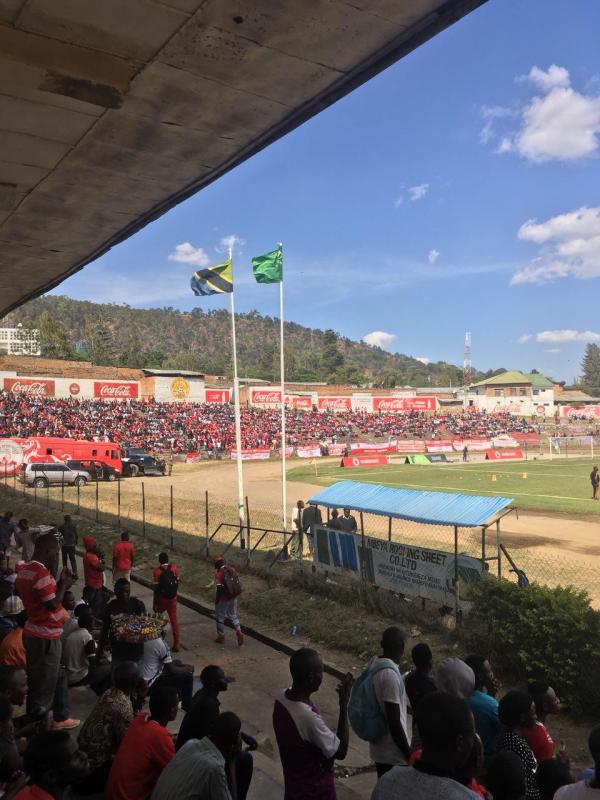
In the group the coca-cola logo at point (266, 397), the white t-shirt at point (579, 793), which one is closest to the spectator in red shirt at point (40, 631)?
the white t-shirt at point (579, 793)

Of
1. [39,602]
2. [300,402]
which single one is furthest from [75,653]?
[300,402]

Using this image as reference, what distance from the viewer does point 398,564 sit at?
11617mm

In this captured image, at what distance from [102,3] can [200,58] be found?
997 millimetres

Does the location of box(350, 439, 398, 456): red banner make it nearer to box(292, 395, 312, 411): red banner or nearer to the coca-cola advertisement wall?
box(292, 395, 312, 411): red banner

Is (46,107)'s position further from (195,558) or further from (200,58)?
(195,558)

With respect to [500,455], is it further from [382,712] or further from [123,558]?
[382,712]

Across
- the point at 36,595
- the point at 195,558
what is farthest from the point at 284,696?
the point at 195,558

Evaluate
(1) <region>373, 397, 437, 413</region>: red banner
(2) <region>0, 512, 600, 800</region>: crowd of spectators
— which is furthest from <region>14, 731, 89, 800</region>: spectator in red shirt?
(1) <region>373, 397, 437, 413</region>: red banner

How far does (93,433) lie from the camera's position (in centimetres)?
5462

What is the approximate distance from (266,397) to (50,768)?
250 ft

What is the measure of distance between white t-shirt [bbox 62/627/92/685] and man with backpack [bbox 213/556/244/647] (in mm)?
2846

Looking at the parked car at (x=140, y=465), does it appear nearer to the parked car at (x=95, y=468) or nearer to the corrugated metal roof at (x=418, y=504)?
the parked car at (x=95, y=468)

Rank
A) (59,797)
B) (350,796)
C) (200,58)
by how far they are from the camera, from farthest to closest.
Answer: (350,796) < (200,58) < (59,797)

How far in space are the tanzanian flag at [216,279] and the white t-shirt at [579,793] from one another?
1677 centimetres
